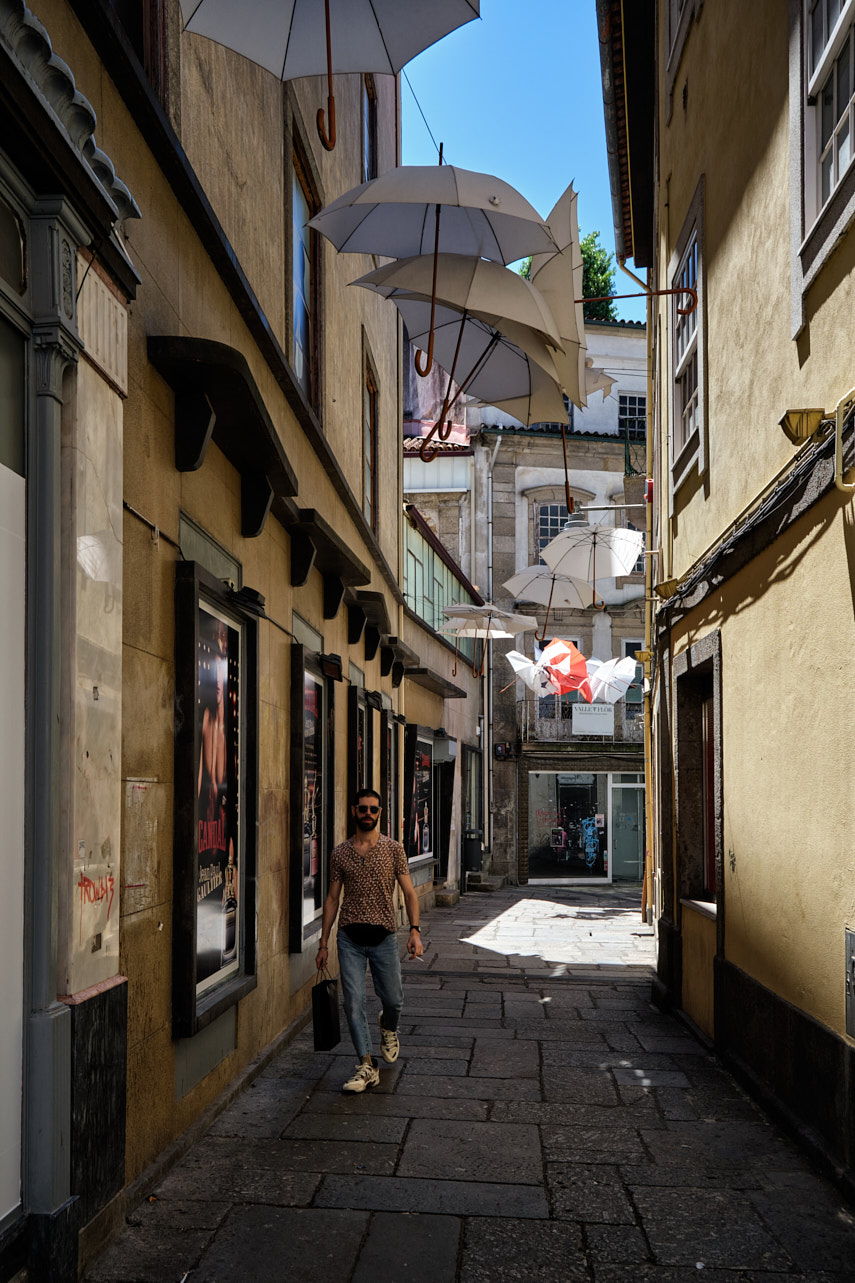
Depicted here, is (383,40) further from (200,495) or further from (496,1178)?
(496,1178)

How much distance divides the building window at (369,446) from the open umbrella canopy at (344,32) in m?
7.72

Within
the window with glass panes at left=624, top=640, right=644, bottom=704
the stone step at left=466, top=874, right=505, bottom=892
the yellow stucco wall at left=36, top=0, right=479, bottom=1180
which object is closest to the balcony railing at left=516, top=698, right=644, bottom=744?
the window with glass panes at left=624, top=640, right=644, bottom=704

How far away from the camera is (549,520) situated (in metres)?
30.7

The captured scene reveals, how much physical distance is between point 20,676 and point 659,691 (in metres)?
9.94

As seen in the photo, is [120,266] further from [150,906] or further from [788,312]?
[788,312]

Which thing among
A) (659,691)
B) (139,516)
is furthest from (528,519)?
(139,516)

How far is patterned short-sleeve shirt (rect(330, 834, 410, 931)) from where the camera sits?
717 centimetres

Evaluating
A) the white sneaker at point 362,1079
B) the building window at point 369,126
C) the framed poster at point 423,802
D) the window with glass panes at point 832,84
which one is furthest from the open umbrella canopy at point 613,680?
the window with glass panes at point 832,84

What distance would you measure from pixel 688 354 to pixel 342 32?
16.4 feet

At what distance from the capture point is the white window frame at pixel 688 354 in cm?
956

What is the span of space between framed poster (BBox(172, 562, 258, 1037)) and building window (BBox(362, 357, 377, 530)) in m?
7.43

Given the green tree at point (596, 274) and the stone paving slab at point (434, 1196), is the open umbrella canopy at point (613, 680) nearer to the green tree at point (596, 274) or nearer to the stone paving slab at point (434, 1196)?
the green tree at point (596, 274)

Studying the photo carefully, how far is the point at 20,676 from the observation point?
378 cm

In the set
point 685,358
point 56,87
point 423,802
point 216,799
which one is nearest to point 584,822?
point 423,802
